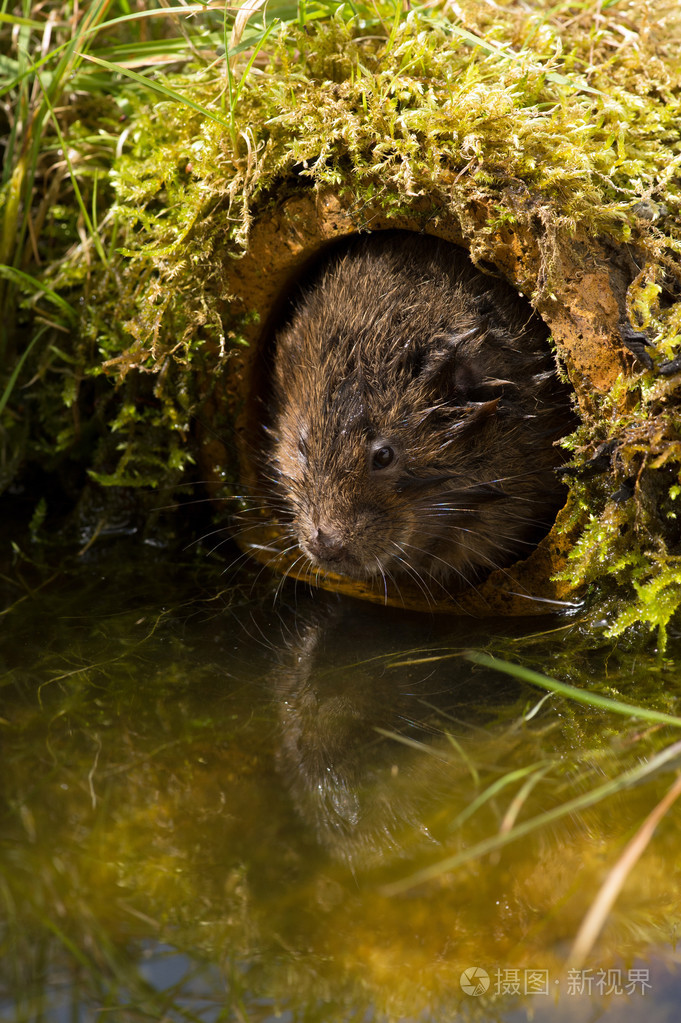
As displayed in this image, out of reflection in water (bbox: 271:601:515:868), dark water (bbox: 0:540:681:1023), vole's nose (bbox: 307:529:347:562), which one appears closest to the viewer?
dark water (bbox: 0:540:681:1023)

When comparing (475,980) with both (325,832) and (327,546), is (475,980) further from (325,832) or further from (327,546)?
(327,546)

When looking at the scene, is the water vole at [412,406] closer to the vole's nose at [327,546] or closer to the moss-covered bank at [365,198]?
the vole's nose at [327,546]

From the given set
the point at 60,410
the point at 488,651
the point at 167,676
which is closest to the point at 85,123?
the point at 60,410

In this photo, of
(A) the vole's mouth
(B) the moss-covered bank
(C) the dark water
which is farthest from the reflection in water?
(B) the moss-covered bank

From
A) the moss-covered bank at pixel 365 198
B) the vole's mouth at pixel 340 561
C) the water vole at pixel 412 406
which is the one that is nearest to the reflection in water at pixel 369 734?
the vole's mouth at pixel 340 561

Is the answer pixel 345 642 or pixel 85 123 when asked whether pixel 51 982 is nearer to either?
pixel 345 642

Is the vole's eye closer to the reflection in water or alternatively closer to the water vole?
the water vole

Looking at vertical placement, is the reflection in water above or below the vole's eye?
below
